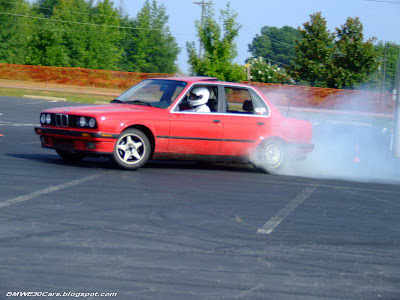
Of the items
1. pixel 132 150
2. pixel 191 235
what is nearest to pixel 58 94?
pixel 132 150

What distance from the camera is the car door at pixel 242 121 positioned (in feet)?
36.7

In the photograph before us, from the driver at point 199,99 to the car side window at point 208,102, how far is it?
0.04 metres

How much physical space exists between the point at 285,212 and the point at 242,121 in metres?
3.53

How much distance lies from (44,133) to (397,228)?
18.7 feet

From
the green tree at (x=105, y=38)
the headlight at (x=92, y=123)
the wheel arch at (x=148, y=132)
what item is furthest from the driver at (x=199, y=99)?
the green tree at (x=105, y=38)

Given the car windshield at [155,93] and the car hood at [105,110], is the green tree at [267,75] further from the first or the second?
the car hood at [105,110]

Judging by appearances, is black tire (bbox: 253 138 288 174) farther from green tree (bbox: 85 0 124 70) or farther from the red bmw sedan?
green tree (bbox: 85 0 124 70)

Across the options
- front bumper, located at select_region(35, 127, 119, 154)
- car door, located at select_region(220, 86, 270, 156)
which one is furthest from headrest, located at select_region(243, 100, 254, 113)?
front bumper, located at select_region(35, 127, 119, 154)

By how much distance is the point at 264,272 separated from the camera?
5410 mm

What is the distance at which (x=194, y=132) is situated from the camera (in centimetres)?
1088

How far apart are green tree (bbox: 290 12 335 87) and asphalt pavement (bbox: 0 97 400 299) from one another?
3843 centimetres

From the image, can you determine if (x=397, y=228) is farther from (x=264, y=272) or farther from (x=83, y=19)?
(x=83, y=19)

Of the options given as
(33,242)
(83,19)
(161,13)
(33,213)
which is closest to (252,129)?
(33,213)

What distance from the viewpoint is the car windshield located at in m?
11.0
